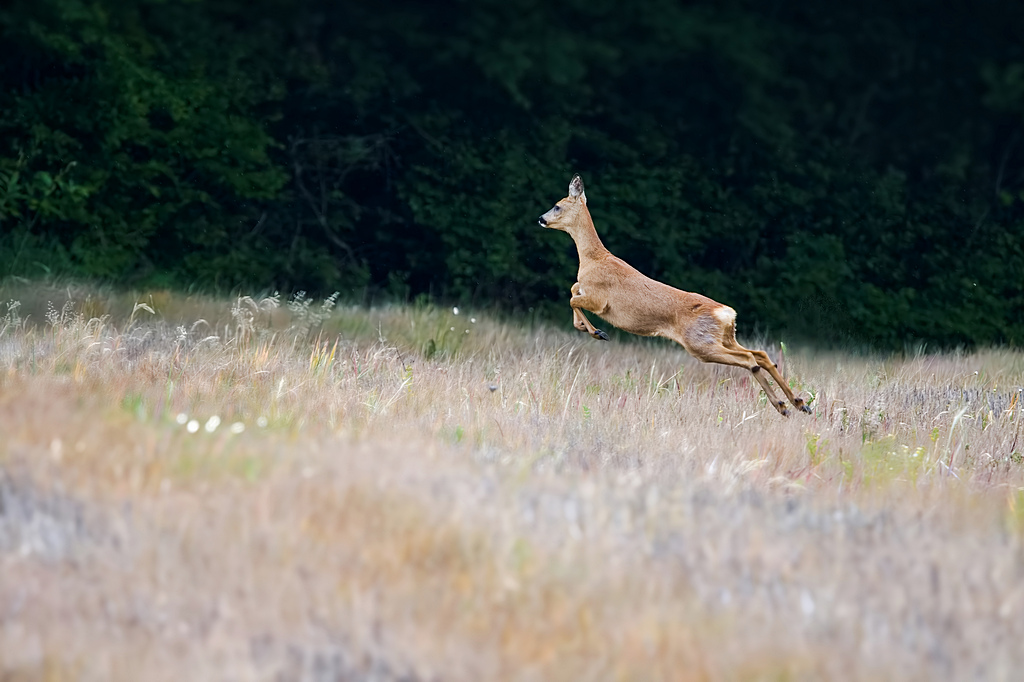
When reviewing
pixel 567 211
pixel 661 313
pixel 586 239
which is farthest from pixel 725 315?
pixel 567 211

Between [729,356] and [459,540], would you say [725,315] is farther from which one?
[459,540]

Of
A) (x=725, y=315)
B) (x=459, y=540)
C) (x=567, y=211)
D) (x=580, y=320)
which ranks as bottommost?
(x=580, y=320)

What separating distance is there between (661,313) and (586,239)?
1.06 meters

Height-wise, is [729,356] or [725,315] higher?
[725,315]

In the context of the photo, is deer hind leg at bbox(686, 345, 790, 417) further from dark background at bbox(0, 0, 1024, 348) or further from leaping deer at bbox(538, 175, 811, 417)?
dark background at bbox(0, 0, 1024, 348)

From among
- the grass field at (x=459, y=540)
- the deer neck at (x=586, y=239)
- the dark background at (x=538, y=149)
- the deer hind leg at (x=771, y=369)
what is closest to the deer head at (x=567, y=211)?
the deer neck at (x=586, y=239)

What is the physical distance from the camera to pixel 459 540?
11.0 feet

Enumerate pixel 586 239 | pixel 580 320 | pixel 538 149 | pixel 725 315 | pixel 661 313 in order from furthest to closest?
pixel 538 149
pixel 586 239
pixel 580 320
pixel 661 313
pixel 725 315

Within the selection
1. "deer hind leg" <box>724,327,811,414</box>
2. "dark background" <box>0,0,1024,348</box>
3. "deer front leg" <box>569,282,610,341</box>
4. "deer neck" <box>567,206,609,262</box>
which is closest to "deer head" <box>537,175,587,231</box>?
"deer neck" <box>567,206,609,262</box>

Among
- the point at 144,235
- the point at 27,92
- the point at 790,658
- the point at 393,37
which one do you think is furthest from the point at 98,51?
the point at 790,658

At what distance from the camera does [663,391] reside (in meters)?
7.88

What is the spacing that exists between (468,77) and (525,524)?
12.1m

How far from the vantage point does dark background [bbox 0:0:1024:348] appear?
13.5 m

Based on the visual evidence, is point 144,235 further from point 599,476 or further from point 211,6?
point 599,476
